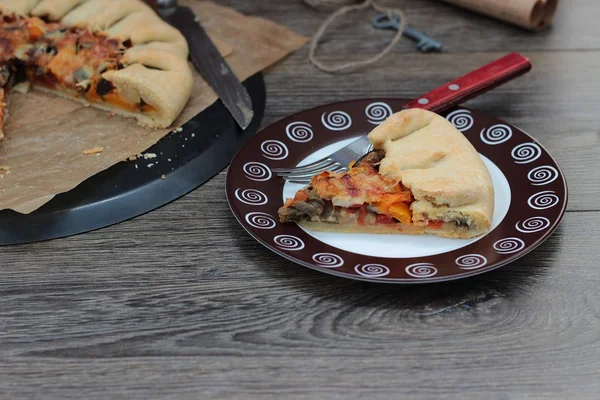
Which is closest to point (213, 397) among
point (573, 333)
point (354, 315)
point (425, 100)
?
point (354, 315)

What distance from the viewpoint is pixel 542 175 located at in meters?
2.48

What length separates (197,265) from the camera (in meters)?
2.36

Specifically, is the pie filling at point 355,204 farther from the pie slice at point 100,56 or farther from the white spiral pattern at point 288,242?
the pie slice at point 100,56

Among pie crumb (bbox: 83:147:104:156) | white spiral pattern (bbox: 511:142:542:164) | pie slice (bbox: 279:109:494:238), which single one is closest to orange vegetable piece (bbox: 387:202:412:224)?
pie slice (bbox: 279:109:494:238)

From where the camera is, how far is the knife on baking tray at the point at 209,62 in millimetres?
3066

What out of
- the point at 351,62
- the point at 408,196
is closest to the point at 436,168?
the point at 408,196

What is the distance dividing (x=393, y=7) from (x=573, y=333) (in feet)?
8.11

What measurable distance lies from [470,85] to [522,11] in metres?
1.03

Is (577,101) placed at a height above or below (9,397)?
above

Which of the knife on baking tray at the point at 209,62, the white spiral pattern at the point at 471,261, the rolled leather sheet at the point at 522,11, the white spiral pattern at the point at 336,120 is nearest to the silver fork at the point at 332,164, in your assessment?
the white spiral pattern at the point at 336,120

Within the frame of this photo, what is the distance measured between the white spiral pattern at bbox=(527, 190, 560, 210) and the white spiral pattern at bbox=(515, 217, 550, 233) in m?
0.07

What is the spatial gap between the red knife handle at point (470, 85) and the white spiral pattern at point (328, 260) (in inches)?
34.5

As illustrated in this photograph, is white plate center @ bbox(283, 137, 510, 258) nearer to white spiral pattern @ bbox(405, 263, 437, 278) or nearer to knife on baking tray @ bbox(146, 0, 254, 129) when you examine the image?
white spiral pattern @ bbox(405, 263, 437, 278)

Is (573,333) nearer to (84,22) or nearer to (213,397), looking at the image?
(213,397)
